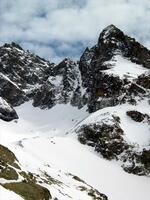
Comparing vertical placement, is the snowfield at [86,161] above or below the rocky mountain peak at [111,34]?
below

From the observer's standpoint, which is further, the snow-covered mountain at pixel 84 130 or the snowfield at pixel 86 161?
the snowfield at pixel 86 161

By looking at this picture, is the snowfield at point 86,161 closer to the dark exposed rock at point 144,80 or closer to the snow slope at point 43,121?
the dark exposed rock at point 144,80

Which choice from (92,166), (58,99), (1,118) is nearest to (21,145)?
(92,166)

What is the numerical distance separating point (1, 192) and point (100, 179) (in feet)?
165

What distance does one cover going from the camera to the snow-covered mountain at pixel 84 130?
1978 inches

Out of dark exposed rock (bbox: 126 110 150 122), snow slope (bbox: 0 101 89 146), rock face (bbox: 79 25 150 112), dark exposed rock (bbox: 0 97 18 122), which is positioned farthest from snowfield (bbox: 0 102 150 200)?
dark exposed rock (bbox: 0 97 18 122)

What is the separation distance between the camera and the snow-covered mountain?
165 ft

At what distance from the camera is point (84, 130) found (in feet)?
339

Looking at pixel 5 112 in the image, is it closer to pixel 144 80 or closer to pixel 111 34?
pixel 111 34

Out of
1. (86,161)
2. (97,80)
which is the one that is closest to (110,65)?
(97,80)

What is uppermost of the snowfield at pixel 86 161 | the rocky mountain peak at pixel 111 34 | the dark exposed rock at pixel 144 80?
the rocky mountain peak at pixel 111 34

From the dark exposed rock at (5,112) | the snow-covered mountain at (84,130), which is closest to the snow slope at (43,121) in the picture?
the snow-covered mountain at (84,130)

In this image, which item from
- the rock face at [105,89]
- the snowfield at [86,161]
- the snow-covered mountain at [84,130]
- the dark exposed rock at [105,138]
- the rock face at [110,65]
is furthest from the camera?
the rock face at [110,65]

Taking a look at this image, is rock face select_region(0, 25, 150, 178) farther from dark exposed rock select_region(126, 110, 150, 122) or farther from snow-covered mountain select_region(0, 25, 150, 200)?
snow-covered mountain select_region(0, 25, 150, 200)
